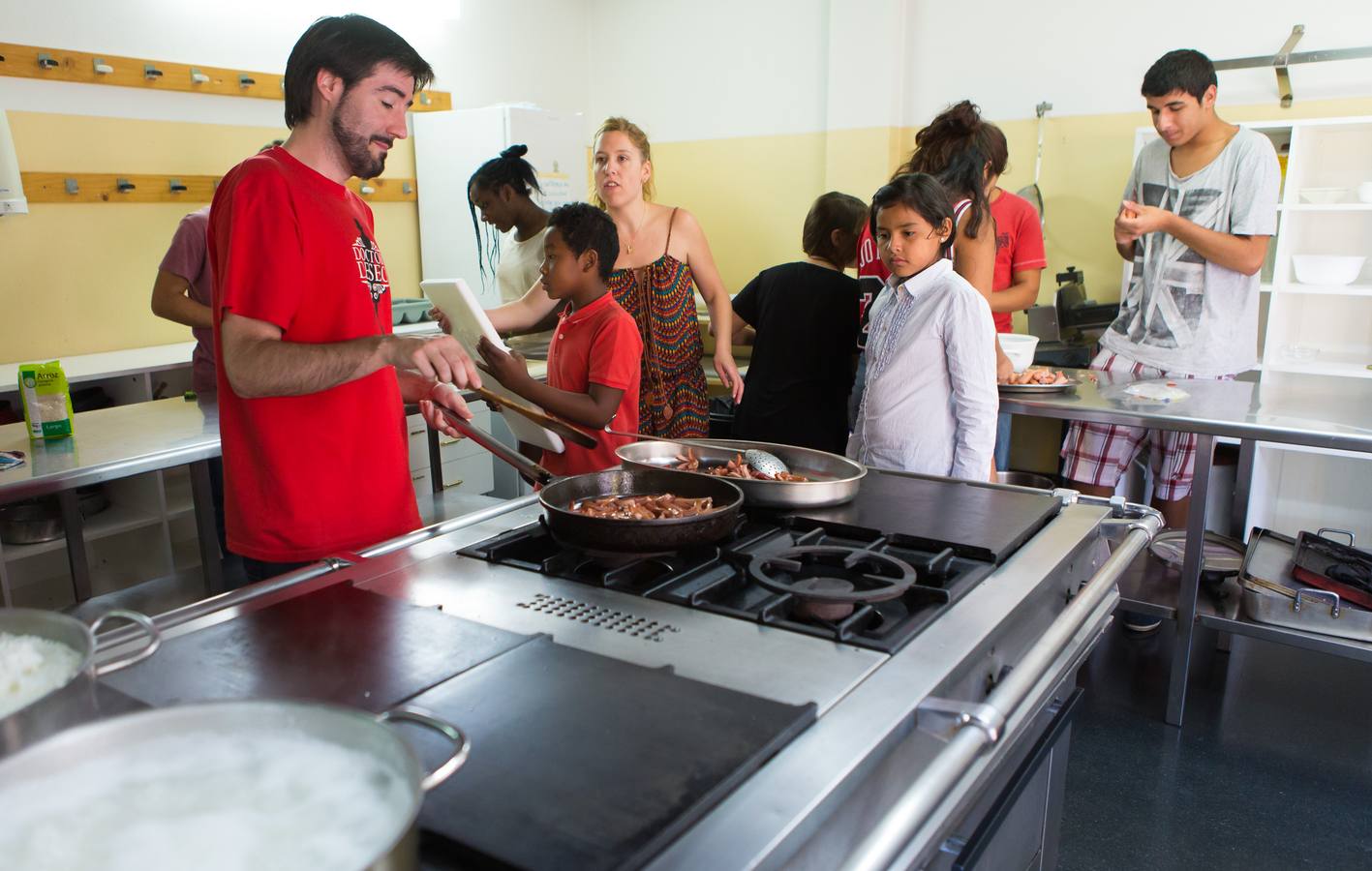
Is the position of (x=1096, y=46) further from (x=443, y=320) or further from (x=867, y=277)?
(x=443, y=320)

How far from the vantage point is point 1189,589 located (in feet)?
8.11

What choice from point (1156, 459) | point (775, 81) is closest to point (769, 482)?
point (1156, 459)

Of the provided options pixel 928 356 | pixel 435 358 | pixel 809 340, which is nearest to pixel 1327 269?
pixel 809 340

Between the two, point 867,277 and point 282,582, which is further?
point 867,277

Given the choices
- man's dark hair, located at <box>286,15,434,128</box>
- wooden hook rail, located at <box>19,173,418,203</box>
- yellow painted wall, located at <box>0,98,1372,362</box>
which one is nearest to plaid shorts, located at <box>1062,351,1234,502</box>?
yellow painted wall, located at <box>0,98,1372,362</box>

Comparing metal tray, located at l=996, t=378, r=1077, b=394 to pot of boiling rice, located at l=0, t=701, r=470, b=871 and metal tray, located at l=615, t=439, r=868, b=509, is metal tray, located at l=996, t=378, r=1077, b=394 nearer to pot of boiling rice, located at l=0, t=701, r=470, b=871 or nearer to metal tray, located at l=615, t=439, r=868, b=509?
metal tray, located at l=615, t=439, r=868, b=509

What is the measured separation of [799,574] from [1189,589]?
1716 millimetres

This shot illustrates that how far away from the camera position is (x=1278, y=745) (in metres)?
2.38

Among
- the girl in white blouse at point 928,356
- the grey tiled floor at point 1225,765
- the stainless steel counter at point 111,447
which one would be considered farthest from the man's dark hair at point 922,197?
the stainless steel counter at point 111,447

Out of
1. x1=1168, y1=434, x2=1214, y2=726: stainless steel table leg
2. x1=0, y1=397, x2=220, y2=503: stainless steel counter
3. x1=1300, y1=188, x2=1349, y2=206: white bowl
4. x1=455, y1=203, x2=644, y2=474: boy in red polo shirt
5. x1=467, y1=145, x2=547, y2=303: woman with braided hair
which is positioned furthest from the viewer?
x1=1300, y1=188, x2=1349, y2=206: white bowl

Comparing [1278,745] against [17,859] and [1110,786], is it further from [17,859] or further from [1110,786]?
[17,859]

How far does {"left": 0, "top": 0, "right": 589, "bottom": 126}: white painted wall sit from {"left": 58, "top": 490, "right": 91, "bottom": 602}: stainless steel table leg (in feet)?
6.58

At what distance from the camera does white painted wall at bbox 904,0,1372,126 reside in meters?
3.82

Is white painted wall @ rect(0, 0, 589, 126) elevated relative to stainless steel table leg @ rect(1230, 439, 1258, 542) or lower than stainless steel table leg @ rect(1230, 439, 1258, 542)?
elevated
